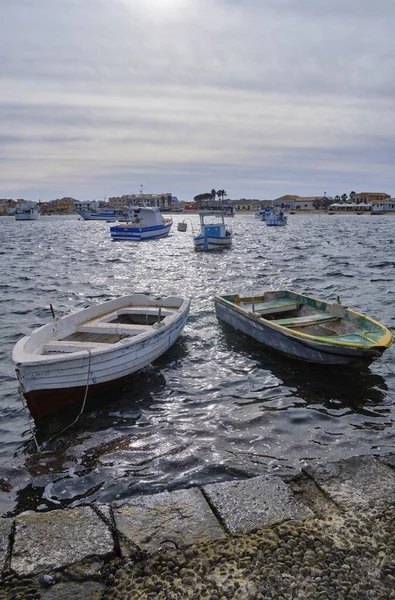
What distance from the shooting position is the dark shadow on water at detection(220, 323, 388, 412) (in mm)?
8375

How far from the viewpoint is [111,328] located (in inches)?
377

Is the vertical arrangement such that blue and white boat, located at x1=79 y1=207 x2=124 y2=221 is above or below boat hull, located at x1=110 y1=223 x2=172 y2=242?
above

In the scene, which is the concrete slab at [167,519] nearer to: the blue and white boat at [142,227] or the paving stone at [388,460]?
the paving stone at [388,460]

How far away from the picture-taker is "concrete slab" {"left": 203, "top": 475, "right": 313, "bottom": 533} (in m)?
4.35

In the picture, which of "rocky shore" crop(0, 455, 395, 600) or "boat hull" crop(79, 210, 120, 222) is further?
"boat hull" crop(79, 210, 120, 222)

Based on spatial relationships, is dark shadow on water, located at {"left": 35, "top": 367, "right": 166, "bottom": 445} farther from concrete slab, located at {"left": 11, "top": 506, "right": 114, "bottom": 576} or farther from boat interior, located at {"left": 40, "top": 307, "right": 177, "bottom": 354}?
concrete slab, located at {"left": 11, "top": 506, "right": 114, "bottom": 576}

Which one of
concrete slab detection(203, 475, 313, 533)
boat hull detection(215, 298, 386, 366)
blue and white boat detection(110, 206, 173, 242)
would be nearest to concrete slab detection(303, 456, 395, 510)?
concrete slab detection(203, 475, 313, 533)

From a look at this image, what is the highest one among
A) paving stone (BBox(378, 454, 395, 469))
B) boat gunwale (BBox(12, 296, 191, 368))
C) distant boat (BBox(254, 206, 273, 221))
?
distant boat (BBox(254, 206, 273, 221))

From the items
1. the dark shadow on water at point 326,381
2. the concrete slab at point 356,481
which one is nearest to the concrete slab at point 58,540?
the concrete slab at point 356,481

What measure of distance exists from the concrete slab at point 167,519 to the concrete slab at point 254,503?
0.13 m

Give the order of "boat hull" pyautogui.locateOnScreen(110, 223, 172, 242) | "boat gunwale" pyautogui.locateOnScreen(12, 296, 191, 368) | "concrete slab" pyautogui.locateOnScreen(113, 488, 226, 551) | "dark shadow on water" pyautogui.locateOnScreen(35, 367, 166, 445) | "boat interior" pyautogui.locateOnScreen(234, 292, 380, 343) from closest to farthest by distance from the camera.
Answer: "concrete slab" pyautogui.locateOnScreen(113, 488, 226, 551) → "boat gunwale" pyautogui.locateOnScreen(12, 296, 191, 368) → "dark shadow on water" pyautogui.locateOnScreen(35, 367, 166, 445) → "boat interior" pyautogui.locateOnScreen(234, 292, 380, 343) → "boat hull" pyautogui.locateOnScreen(110, 223, 172, 242)

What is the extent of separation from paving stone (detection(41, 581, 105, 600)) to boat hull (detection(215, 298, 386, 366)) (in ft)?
20.0

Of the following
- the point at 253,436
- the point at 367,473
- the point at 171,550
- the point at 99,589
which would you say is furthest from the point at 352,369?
the point at 99,589

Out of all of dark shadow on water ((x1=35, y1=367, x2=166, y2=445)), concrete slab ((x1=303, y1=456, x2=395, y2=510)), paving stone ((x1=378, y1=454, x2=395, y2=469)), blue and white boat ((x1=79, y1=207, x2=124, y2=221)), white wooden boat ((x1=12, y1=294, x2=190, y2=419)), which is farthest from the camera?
blue and white boat ((x1=79, y1=207, x2=124, y2=221))
